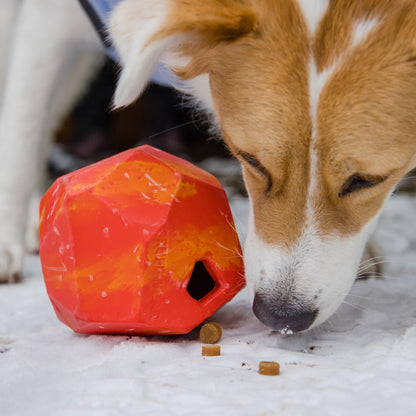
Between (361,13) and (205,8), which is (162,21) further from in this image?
(361,13)

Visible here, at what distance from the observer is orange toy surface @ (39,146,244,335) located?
3.80 feet

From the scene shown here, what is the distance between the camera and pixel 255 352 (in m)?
1.17

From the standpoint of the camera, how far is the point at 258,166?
128 cm

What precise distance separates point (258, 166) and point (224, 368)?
434 mm

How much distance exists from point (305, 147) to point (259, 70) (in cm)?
22

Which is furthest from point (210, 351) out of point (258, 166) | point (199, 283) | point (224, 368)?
point (258, 166)

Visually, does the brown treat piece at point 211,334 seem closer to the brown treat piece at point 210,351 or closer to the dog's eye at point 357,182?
the brown treat piece at point 210,351

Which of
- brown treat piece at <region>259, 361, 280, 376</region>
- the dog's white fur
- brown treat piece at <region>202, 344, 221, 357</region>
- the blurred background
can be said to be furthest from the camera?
the blurred background

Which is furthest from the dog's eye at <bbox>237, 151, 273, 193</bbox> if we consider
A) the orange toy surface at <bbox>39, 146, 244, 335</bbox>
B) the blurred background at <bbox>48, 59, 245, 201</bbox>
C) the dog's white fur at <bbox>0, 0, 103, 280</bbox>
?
the blurred background at <bbox>48, 59, 245, 201</bbox>

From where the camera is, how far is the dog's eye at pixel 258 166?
1.26 metres

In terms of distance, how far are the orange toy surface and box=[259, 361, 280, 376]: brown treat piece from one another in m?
0.22

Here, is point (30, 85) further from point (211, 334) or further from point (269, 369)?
point (269, 369)

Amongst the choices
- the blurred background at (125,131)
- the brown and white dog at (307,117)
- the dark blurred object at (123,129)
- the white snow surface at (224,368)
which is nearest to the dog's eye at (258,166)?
the brown and white dog at (307,117)

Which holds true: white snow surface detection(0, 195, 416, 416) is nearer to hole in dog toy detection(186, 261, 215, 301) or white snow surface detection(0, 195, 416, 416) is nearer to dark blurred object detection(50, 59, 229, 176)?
hole in dog toy detection(186, 261, 215, 301)
